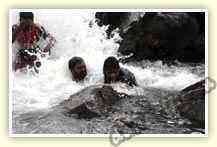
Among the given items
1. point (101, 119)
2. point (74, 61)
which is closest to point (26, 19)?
point (74, 61)

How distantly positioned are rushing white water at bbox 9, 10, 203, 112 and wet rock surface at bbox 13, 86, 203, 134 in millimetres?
56

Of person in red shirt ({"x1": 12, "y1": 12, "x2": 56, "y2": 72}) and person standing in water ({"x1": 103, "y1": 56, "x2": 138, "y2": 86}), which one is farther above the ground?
person in red shirt ({"x1": 12, "y1": 12, "x2": 56, "y2": 72})

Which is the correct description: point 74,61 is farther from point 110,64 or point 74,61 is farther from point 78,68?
point 110,64

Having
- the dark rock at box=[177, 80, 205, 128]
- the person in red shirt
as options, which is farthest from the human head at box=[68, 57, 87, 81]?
the dark rock at box=[177, 80, 205, 128]

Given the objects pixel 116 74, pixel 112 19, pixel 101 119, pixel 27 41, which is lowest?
pixel 101 119

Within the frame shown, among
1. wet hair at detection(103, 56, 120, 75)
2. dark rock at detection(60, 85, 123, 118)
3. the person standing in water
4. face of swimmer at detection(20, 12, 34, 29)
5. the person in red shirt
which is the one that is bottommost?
dark rock at detection(60, 85, 123, 118)

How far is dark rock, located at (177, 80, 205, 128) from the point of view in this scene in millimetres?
1486

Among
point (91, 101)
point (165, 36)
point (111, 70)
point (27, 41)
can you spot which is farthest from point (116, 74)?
point (27, 41)

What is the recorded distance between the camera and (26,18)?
1.51 metres

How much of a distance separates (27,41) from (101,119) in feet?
1.63

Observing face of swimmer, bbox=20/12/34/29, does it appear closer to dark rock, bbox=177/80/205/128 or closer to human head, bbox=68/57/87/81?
human head, bbox=68/57/87/81

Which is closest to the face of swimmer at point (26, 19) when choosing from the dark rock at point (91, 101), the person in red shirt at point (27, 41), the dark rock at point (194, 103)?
the person in red shirt at point (27, 41)

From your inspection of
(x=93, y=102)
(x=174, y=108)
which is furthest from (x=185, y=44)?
(x=93, y=102)

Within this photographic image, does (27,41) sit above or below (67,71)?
above
